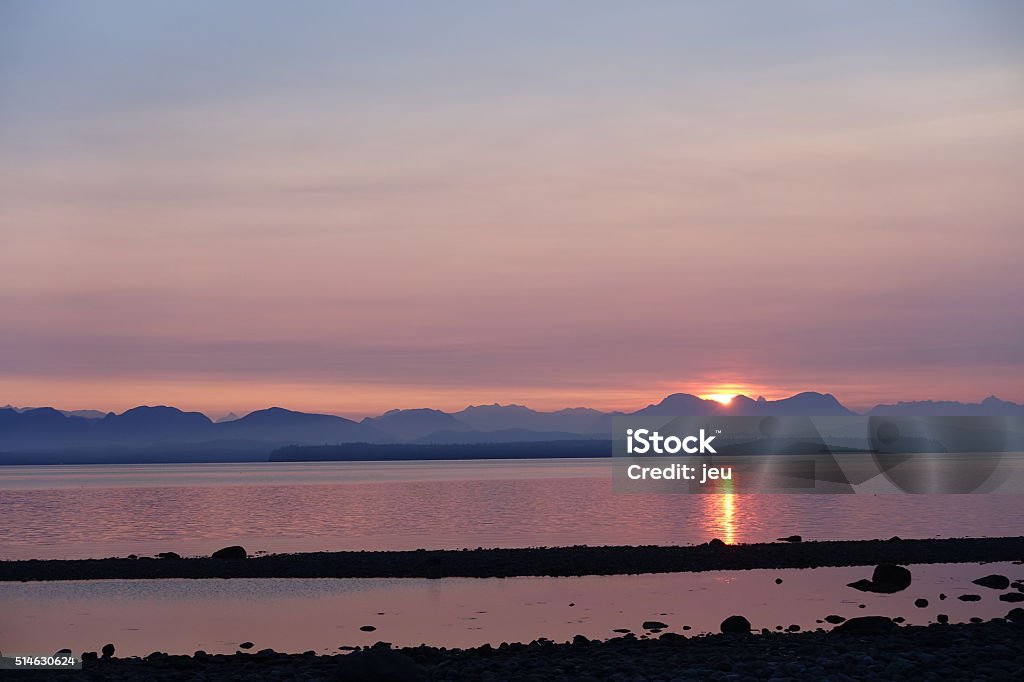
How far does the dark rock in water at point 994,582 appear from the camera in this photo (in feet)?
141

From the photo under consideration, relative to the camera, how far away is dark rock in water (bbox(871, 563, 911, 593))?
4341cm

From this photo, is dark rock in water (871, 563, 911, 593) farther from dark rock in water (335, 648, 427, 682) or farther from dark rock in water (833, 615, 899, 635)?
dark rock in water (335, 648, 427, 682)

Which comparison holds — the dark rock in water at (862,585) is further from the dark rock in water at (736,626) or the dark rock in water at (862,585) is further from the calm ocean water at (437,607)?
the dark rock in water at (736,626)

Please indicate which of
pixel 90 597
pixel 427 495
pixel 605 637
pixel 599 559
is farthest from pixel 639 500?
pixel 605 637

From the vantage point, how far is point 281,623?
121 ft

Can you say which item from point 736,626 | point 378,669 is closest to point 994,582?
point 736,626

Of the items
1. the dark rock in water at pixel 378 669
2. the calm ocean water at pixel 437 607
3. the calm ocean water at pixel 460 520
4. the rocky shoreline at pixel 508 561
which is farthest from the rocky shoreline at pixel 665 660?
the calm ocean water at pixel 460 520

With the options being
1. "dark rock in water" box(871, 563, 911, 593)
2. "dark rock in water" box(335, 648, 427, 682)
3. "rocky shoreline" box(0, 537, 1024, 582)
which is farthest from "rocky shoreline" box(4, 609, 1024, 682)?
"rocky shoreline" box(0, 537, 1024, 582)

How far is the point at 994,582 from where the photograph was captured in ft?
143

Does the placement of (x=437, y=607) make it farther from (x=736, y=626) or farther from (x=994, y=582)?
(x=994, y=582)

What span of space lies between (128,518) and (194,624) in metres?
70.6

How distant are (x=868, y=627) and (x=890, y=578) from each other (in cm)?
1518

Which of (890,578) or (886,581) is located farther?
(890,578)

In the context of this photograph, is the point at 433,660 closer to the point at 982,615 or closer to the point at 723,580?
the point at 982,615
